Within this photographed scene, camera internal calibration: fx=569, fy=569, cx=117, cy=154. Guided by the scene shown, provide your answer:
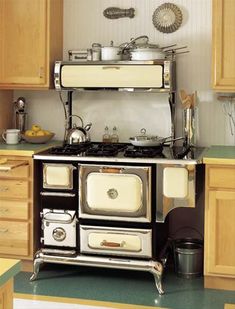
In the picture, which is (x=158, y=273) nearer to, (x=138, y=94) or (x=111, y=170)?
(x=111, y=170)

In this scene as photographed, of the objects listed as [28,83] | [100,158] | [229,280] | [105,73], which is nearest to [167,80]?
[105,73]

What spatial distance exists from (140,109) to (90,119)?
Answer: 40cm

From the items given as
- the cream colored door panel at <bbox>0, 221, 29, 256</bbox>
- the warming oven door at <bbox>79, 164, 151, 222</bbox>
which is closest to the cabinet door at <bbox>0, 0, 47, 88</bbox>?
the warming oven door at <bbox>79, 164, 151, 222</bbox>

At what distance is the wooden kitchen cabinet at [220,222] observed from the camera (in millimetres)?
3545

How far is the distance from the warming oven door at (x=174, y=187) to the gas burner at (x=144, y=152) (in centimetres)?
13

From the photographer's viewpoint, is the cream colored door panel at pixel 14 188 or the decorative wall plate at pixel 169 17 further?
the decorative wall plate at pixel 169 17

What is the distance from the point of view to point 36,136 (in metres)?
4.14

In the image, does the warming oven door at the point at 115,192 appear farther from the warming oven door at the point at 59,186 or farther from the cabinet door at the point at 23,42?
the cabinet door at the point at 23,42

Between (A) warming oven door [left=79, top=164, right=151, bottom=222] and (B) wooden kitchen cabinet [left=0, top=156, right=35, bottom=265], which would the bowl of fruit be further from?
(A) warming oven door [left=79, top=164, right=151, bottom=222]

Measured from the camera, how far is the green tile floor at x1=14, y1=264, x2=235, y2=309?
344 cm

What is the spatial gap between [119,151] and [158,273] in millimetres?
883

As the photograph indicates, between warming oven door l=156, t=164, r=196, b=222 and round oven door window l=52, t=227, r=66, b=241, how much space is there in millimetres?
647

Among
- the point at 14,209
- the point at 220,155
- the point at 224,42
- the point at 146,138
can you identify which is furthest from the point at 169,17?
the point at 14,209

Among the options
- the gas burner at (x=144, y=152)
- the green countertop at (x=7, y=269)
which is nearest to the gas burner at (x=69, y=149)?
the gas burner at (x=144, y=152)
